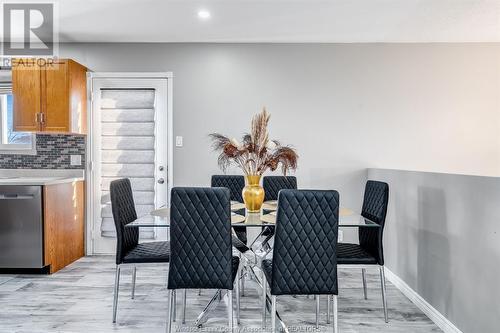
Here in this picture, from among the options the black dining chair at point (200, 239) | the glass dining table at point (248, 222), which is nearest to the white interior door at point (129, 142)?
the glass dining table at point (248, 222)

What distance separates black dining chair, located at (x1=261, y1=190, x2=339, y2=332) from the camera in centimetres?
204

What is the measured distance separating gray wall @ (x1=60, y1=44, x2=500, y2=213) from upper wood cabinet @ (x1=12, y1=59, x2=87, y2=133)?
0.50 meters

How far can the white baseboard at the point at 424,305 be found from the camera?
240 cm

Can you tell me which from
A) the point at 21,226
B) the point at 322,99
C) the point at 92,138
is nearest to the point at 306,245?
the point at 322,99

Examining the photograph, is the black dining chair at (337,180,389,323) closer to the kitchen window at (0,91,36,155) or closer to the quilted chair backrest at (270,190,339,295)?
the quilted chair backrest at (270,190,339,295)

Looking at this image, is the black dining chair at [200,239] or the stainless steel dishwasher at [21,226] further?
the stainless steel dishwasher at [21,226]

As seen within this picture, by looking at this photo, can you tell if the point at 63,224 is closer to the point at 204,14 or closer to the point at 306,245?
the point at 204,14

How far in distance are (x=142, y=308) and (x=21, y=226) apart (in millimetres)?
1564

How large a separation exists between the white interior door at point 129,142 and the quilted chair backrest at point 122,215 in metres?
1.40

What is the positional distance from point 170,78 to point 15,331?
9.39ft

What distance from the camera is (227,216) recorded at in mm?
2082

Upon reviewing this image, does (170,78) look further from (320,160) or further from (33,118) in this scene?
(320,160)

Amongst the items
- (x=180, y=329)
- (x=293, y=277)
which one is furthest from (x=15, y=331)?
(x=293, y=277)

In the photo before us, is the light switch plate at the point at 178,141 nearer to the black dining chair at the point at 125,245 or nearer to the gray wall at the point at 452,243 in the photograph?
the black dining chair at the point at 125,245
